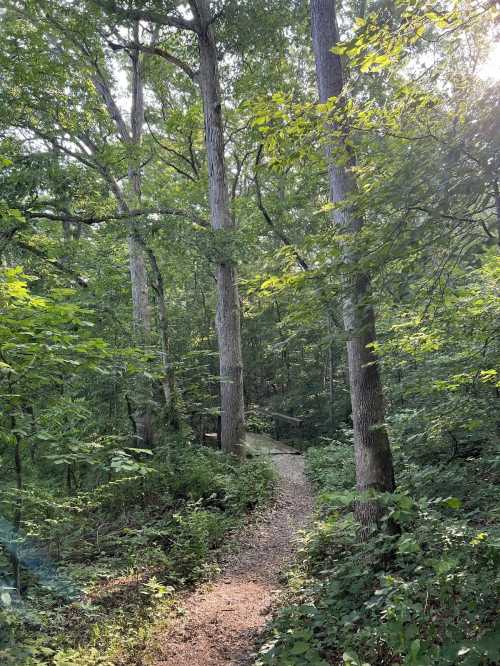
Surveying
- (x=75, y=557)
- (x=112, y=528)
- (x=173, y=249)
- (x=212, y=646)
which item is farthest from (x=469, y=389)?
(x=173, y=249)

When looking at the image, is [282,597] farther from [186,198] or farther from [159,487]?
[186,198]

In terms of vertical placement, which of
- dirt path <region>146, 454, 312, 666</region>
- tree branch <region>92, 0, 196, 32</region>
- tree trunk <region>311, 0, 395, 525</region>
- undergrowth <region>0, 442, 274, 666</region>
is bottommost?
dirt path <region>146, 454, 312, 666</region>

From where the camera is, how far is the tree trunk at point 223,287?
10.2 meters

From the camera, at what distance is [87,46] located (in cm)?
1048

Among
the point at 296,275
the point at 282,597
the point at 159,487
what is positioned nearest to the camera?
the point at 296,275

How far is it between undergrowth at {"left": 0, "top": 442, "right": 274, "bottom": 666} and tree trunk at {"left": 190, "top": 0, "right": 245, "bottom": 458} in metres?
0.99

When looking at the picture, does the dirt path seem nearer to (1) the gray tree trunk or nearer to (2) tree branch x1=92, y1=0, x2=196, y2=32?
(1) the gray tree trunk

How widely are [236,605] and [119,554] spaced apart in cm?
234

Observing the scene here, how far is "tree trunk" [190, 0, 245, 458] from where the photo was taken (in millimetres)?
10164

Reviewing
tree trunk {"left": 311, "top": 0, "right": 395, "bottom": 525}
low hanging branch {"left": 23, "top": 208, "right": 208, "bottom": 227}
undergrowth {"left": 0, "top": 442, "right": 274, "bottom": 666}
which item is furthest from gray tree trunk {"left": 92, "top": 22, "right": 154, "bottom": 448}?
tree trunk {"left": 311, "top": 0, "right": 395, "bottom": 525}

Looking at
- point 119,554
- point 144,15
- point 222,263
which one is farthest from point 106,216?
point 119,554

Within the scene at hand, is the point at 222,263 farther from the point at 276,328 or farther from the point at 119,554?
the point at 119,554

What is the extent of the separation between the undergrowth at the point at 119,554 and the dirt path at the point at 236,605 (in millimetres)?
299

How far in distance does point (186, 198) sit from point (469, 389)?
39.2ft
